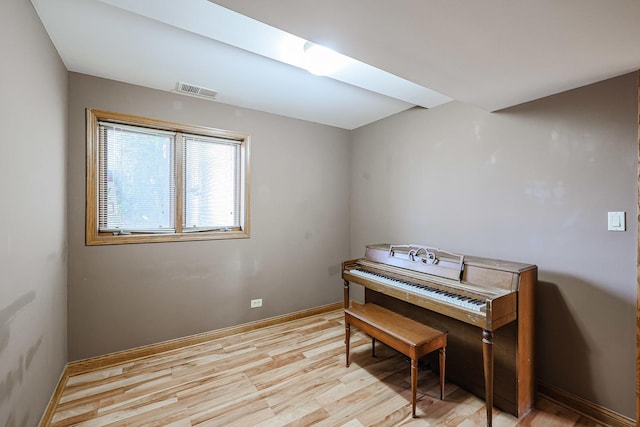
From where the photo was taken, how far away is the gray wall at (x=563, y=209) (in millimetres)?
1720

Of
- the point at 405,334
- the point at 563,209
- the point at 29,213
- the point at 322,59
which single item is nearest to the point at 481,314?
the point at 405,334

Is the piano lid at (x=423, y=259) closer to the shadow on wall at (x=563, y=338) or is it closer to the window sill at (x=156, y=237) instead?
the shadow on wall at (x=563, y=338)

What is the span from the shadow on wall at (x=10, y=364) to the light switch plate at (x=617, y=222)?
10.8ft

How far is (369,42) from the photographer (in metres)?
1.40

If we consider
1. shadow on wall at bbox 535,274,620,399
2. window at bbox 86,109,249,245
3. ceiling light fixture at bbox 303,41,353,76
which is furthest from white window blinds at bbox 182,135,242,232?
shadow on wall at bbox 535,274,620,399

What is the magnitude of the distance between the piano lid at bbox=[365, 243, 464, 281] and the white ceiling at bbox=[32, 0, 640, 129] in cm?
121

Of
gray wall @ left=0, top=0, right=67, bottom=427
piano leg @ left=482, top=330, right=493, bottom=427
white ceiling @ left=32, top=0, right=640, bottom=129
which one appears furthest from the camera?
piano leg @ left=482, top=330, right=493, bottom=427

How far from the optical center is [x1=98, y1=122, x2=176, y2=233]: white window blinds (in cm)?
246

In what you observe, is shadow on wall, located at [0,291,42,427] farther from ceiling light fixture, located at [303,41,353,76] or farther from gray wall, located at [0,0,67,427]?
ceiling light fixture, located at [303,41,353,76]

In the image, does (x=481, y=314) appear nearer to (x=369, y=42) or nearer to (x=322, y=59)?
(x=369, y=42)

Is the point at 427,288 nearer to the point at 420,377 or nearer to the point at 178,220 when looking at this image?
the point at 420,377

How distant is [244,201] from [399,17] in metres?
2.34

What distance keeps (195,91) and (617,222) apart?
10.9 ft

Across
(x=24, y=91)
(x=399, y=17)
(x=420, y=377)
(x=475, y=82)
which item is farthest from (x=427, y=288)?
(x=24, y=91)
